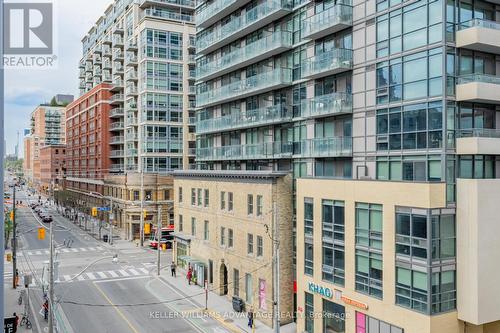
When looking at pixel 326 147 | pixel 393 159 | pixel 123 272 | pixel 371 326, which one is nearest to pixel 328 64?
pixel 326 147

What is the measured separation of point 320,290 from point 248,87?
18110 mm

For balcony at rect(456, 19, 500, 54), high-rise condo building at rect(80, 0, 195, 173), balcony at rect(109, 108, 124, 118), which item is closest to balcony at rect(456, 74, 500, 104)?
balcony at rect(456, 19, 500, 54)

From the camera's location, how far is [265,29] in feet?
124

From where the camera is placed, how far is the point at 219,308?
119 ft

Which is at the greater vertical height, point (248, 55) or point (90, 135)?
point (248, 55)

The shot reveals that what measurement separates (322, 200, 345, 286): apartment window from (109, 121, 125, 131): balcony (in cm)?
5953

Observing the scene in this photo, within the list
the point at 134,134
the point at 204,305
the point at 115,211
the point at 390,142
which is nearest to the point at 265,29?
the point at 390,142

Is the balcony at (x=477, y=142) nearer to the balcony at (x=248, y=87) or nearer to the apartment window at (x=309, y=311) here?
the apartment window at (x=309, y=311)

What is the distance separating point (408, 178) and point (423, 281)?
17.7 ft

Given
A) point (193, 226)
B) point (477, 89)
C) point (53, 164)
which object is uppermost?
point (477, 89)

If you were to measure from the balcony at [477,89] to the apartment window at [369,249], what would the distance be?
699 cm

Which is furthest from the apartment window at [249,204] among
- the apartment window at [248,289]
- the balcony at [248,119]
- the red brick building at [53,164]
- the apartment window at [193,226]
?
the red brick building at [53,164]

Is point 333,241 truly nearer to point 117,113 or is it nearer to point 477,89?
point 477,89

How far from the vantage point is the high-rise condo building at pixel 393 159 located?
74.0 ft
